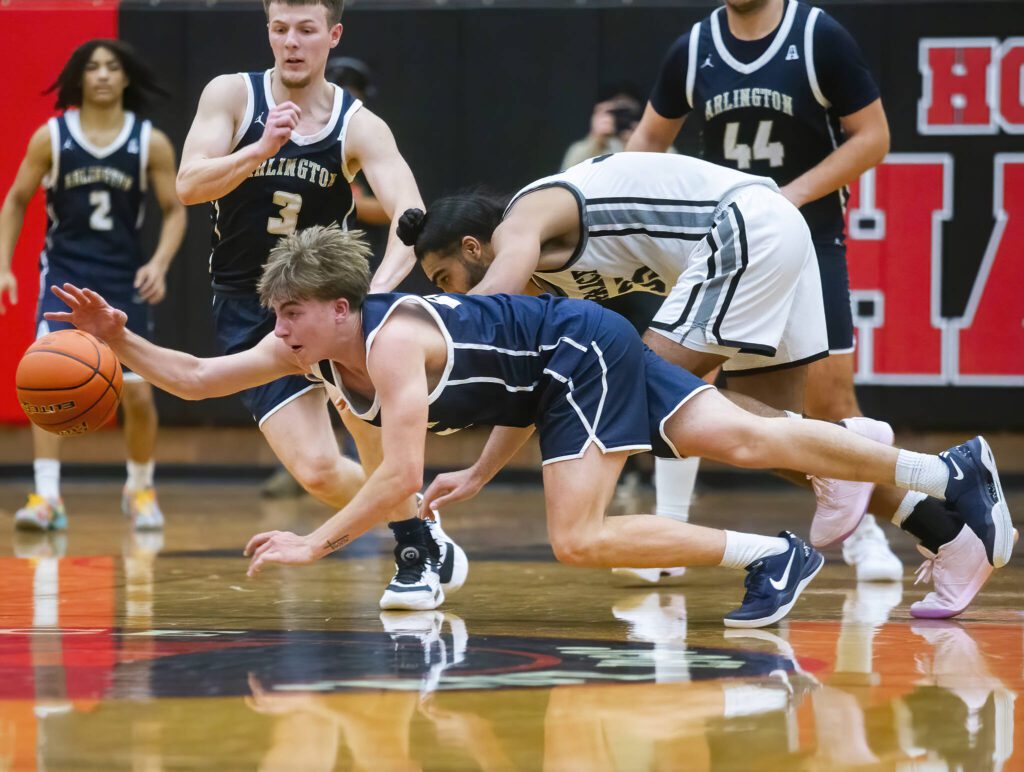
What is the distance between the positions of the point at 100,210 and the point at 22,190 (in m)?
0.40

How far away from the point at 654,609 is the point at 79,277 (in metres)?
4.08

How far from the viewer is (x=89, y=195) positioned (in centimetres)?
758

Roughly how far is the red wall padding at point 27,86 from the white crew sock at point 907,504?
244 inches

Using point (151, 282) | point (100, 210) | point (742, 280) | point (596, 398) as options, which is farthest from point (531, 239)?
point (100, 210)

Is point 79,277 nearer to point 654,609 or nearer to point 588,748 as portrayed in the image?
point 654,609

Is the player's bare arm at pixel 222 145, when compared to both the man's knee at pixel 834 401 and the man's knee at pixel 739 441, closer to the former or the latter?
the man's knee at pixel 739 441

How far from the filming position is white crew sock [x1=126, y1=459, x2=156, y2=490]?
736 centimetres

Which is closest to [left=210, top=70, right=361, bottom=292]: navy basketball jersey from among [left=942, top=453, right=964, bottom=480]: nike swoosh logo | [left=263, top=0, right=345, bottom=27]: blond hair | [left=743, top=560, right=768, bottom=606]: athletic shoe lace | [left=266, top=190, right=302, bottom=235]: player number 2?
[left=266, top=190, right=302, bottom=235]: player number 2

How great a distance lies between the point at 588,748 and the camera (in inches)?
112

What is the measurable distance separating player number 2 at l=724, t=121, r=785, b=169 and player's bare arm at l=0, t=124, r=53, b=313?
375 centimetres

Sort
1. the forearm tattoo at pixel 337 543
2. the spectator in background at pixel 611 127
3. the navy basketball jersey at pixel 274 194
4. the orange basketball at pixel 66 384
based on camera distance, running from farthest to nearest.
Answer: the spectator in background at pixel 611 127 → the navy basketball jersey at pixel 274 194 → the orange basketball at pixel 66 384 → the forearm tattoo at pixel 337 543

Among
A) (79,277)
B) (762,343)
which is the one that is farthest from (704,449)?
(79,277)

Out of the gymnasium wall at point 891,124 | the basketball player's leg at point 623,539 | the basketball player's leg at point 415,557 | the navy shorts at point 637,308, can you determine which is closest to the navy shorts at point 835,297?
the basketball player's leg at point 623,539

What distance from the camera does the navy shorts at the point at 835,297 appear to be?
17.7 ft
